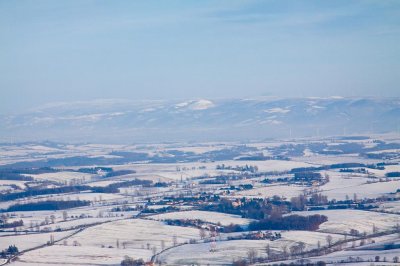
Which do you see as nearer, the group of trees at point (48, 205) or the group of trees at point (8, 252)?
the group of trees at point (8, 252)

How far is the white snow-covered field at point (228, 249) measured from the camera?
32281mm

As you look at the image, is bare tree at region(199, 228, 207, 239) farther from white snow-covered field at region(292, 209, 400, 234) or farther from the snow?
the snow

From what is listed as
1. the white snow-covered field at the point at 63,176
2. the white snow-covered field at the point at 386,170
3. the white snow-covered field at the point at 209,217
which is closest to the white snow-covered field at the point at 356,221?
the white snow-covered field at the point at 209,217

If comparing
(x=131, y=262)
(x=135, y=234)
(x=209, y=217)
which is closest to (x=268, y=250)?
(x=131, y=262)

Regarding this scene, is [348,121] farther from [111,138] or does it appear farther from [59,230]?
[59,230]

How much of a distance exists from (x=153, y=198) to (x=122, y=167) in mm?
21201

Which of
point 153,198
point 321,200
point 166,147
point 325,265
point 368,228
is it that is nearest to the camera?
point 325,265

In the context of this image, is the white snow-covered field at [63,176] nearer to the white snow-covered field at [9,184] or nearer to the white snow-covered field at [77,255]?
the white snow-covered field at [9,184]

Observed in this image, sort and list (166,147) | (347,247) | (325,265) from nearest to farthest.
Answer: (325,265)
(347,247)
(166,147)

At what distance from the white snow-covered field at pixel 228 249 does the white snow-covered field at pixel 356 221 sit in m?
1.59

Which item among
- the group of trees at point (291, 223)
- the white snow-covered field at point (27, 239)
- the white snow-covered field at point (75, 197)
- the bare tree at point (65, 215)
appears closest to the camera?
the white snow-covered field at point (27, 239)

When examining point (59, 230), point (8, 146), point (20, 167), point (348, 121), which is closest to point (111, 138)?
point (8, 146)

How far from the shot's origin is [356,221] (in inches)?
1578

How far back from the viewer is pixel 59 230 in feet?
134
